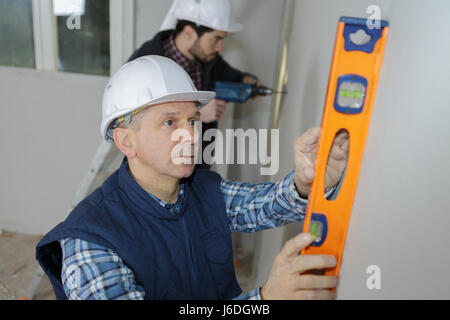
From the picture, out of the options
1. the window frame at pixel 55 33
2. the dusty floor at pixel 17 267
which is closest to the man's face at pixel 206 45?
the window frame at pixel 55 33

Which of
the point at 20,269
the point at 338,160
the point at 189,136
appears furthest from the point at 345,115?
the point at 20,269

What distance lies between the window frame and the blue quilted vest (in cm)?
169

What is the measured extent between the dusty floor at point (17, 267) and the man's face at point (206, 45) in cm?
168

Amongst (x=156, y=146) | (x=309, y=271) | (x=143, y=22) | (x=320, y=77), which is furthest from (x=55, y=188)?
(x=309, y=271)

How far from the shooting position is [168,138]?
1085mm

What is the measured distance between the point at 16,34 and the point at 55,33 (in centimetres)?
26

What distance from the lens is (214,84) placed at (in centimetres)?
219

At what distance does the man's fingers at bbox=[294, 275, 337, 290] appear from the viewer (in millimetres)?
728

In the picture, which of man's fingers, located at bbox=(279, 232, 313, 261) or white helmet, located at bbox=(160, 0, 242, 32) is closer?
man's fingers, located at bbox=(279, 232, 313, 261)

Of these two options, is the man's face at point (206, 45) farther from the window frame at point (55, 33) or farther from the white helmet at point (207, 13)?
the window frame at point (55, 33)

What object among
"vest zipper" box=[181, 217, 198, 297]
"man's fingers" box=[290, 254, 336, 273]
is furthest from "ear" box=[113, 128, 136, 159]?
"man's fingers" box=[290, 254, 336, 273]

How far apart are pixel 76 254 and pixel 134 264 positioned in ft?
0.45

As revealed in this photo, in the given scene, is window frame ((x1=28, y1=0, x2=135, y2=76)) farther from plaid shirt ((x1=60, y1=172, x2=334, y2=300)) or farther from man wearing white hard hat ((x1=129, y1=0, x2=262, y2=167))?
plaid shirt ((x1=60, y1=172, x2=334, y2=300))
